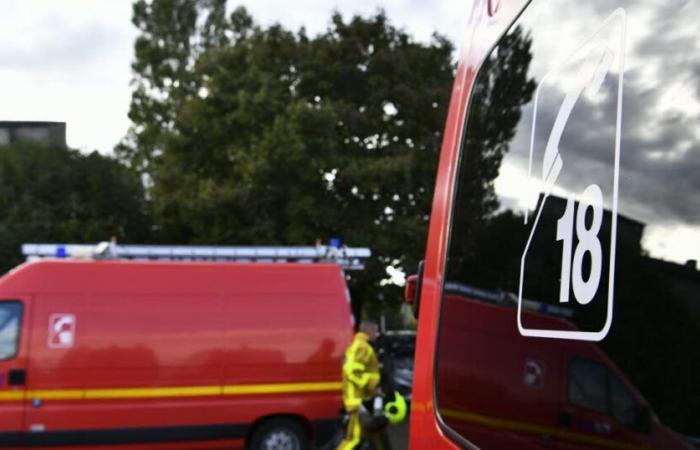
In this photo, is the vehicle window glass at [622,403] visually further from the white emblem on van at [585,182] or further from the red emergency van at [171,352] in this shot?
the red emergency van at [171,352]

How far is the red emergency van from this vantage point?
946cm

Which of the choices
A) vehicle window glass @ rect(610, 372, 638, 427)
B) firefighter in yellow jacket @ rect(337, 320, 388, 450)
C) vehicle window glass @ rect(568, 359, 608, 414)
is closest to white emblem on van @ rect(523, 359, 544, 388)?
vehicle window glass @ rect(568, 359, 608, 414)

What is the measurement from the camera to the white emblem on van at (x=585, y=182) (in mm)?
1306

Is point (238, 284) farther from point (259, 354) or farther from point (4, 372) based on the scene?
point (4, 372)

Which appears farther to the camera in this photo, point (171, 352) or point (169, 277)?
point (169, 277)

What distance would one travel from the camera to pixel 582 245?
141 centimetres

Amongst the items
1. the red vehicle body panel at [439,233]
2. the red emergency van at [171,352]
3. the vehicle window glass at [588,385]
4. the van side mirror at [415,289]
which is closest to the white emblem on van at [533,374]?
the vehicle window glass at [588,385]

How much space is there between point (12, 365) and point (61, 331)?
0.61m

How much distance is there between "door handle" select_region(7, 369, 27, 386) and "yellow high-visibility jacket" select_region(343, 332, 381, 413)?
3.48 meters

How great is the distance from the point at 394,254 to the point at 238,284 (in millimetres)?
10576

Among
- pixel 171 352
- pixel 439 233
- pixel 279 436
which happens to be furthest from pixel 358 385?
pixel 439 233

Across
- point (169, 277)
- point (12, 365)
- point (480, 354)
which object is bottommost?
point (12, 365)

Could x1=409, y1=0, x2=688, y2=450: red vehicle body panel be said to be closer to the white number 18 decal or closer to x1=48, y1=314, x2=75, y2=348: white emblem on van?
the white number 18 decal

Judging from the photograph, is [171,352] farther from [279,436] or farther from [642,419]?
[642,419]
